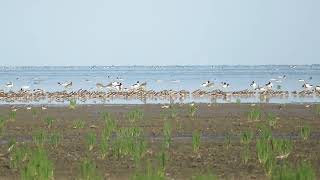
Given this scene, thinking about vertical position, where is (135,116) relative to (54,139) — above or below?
below

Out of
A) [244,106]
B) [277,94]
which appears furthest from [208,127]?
[277,94]

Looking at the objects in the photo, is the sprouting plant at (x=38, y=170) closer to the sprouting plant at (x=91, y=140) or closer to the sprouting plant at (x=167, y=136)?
the sprouting plant at (x=91, y=140)

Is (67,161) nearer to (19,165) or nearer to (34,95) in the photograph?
(19,165)

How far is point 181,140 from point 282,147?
168 inches

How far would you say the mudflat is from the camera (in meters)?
11.7

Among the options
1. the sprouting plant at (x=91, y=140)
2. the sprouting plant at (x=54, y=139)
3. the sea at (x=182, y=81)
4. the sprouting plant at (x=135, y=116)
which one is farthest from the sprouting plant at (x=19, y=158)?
the sea at (x=182, y=81)

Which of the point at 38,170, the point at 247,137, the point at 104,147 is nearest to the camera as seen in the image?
the point at 38,170

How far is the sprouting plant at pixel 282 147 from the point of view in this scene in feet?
37.8

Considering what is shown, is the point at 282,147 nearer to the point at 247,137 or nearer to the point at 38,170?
the point at 247,137

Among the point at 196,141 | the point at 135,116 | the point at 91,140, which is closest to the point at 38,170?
the point at 91,140

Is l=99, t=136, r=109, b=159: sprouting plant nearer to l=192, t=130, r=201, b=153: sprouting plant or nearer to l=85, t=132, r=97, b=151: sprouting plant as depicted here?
l=85, t=132, r=97, b=151: sprouting plant

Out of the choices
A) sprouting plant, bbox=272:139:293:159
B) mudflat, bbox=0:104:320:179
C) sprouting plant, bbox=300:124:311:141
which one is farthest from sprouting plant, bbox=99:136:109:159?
sprouting plant, bbox=300:124:311:141

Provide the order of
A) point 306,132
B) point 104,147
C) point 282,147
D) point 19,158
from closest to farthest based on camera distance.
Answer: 1. point 19,158
2. point 282,147
3. point 104,147
4. point 306,132

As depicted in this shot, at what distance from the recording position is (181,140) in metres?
15.7
